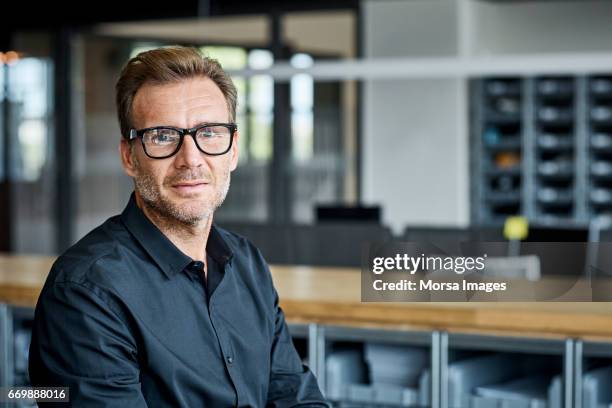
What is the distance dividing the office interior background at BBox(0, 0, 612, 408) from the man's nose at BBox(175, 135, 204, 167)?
5791 mm

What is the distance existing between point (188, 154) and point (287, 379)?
557 mm

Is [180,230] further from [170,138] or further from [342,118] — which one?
[342,118]

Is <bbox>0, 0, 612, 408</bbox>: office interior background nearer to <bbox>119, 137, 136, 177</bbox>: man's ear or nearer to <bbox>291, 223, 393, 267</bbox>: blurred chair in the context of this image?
<bbox>291, 223, 393, 267</bbox>: blurred chair

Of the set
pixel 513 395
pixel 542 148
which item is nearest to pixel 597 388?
pixel 513 395

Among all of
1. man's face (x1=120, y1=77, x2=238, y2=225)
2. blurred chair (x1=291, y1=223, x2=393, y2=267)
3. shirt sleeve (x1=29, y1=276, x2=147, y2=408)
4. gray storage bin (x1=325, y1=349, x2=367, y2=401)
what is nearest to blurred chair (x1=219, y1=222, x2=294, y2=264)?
blurred chair (x1=291, y1=223, x2=393, y2=267)

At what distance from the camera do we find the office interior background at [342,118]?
884 cm

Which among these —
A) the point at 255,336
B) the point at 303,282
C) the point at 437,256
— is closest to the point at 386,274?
the point at 437,256

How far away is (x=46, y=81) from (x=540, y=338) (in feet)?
25.4

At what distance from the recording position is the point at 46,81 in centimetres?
952

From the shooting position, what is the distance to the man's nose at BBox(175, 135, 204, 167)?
5.89 ft

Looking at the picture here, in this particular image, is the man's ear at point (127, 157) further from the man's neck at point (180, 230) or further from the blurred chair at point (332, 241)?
the blurred chair at point (332, 241)

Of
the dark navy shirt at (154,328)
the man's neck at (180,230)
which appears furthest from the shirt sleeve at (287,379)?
the man's neck at (180,230)

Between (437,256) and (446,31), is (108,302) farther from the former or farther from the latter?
(446,31)

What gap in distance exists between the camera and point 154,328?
1.76m
